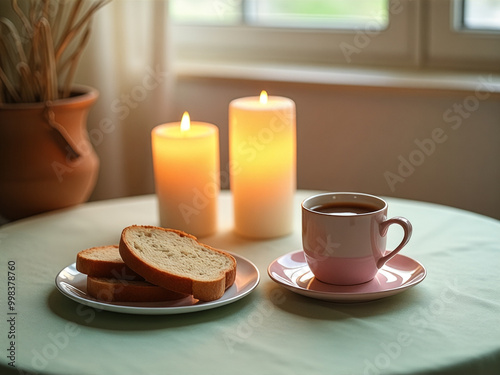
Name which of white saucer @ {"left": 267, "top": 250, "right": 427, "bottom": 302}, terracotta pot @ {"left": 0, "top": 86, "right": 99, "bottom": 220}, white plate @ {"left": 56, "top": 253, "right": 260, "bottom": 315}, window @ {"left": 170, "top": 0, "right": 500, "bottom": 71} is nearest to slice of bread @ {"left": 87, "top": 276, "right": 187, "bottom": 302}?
white plate @ {"left": 56, "top": 253, "right": 260, "bottom": 315}

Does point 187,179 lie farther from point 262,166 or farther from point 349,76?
point 349,76

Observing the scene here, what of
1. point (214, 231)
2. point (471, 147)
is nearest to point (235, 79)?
point (471, 147)

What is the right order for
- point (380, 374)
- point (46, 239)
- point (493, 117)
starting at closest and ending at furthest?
point (380, 374) < point (46, 239) < point (493, 117)

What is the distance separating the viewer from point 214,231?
1.12m

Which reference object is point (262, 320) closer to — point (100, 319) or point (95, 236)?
point (100, 319)

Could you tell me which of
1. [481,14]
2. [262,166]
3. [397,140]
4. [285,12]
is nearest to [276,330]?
[262,166]

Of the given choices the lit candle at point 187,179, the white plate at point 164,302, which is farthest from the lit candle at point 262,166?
the white plate at point 164,302

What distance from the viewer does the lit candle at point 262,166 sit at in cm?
106

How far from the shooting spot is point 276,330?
75cm

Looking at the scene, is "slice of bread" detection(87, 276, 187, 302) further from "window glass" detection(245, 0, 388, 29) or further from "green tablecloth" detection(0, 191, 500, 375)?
"window glass" detection(245, 0, 388, 29)

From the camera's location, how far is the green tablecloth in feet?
2.23

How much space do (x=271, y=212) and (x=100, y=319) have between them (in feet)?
1.21

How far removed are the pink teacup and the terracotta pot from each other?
22.5 inches

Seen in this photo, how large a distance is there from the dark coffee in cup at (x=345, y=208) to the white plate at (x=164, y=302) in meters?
0.11
